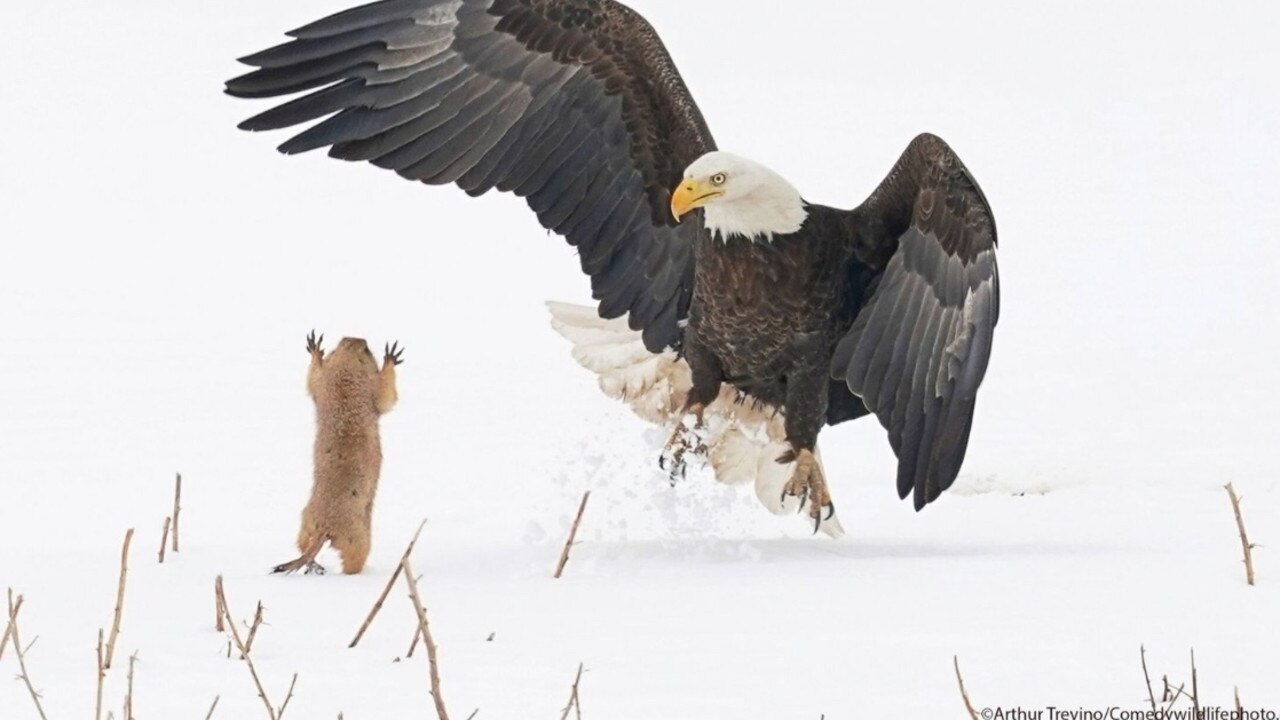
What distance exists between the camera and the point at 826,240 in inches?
232

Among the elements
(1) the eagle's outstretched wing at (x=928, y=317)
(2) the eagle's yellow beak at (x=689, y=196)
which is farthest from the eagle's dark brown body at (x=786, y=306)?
(2) the eagle's yellow beak at (x=689, y=196)

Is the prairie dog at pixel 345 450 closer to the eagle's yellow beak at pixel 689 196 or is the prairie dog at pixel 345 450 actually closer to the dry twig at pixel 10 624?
the eagle's yellow beak at pixel 689 196

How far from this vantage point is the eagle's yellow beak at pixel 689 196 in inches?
221

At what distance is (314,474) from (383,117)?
1.50m

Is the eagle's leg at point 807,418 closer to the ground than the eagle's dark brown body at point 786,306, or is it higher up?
closer to the ground

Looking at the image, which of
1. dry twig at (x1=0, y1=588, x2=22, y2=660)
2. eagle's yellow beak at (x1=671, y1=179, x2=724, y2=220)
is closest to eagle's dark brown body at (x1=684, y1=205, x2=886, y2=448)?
eagle's yellow beak at (x1=671, y1=179, x2=724, y2=220)

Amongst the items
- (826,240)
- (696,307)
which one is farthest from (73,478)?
(826,240)

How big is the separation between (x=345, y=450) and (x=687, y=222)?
71.3 inches

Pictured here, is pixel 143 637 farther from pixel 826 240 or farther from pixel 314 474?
pixel 826 240

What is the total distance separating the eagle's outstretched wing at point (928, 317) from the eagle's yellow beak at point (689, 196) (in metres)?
0.54

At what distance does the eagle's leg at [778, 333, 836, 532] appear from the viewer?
5.96 m

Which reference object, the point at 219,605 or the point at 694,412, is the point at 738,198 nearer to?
the point at 694,412

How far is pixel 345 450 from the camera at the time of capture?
494cm

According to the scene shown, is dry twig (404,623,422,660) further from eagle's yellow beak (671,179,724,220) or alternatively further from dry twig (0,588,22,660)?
eagle's yellow beak (671,179,724,220)
